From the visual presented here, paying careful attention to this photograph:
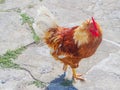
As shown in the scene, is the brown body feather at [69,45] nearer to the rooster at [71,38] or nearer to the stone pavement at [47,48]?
the rooster at [71,38]

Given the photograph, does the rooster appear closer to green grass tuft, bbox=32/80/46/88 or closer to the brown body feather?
the brown body feather

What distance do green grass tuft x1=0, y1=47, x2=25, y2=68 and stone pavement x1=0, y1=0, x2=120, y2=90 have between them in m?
0.08

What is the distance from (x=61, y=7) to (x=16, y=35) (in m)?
1.21

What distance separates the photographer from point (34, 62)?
559 centimetres

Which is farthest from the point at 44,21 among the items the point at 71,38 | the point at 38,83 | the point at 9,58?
the point at 9,58

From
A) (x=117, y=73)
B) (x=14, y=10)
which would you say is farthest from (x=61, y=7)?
(x=117, y=73)

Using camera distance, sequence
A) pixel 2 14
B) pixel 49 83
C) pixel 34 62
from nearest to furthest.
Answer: pixel 49 83 → pixel 34 62 → pixel 2 14

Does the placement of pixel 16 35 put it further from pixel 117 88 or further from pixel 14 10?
pixel 117 88

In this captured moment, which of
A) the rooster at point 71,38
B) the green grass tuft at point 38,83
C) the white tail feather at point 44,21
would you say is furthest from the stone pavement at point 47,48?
the white tail feather at point 44,21

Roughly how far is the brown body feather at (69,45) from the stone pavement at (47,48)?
1.32 ft

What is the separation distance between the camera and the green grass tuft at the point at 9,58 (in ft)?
18.1

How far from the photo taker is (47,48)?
231 inches

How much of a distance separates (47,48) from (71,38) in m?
1.06

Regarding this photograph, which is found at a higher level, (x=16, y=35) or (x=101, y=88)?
(x=16, y=35)
